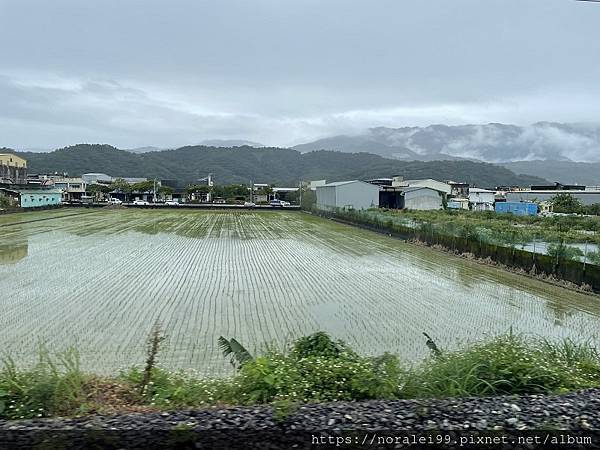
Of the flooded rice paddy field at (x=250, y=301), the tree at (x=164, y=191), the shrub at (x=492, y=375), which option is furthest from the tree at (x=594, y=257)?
the tree at (x=164, y=191)

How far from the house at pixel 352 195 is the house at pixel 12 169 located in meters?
36.2

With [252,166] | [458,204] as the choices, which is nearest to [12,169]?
[458,204]

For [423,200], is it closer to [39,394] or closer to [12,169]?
[39,394]

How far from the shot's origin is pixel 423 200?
143 ft

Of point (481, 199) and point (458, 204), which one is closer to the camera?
point (458, 204)

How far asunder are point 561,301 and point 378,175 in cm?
8252

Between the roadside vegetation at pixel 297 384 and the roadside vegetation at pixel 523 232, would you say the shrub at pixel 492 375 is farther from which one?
the roadside vegetation at pixel 523 232

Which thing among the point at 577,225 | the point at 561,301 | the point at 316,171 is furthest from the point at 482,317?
the point at 316,171

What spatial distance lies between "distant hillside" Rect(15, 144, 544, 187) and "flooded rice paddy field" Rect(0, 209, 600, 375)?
252 feet

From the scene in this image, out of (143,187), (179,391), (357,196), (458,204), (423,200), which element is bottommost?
(458,204)

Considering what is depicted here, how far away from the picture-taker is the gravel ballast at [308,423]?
7.11 ft

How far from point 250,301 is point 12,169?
61791mm

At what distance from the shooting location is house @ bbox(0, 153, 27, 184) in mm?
58031

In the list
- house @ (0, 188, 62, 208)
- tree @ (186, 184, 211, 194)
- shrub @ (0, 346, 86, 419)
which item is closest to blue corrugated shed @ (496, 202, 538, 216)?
shrub @ (0, 346, 86, 419)
